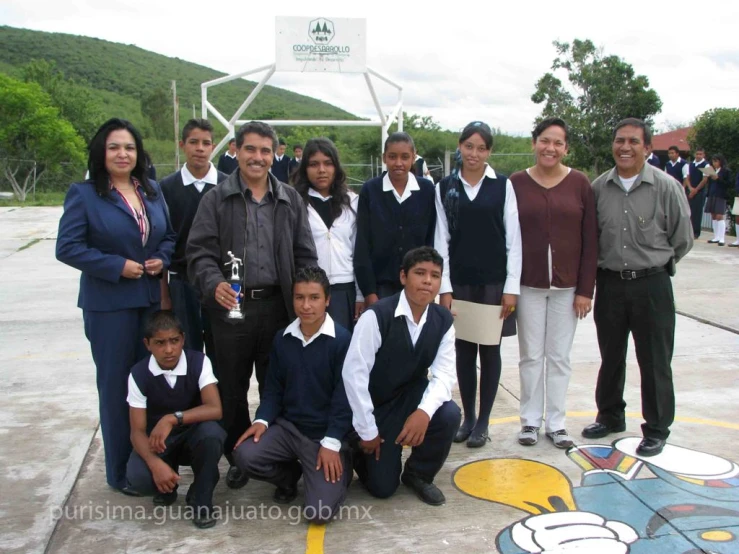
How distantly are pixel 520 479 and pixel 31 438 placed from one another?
117 inches

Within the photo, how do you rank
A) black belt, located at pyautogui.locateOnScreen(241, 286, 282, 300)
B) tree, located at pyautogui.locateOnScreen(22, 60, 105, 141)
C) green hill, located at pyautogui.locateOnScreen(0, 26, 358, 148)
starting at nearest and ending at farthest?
black belt, located at pyautogui.locateOnScreen(241, 286, 282, 300)
tree, located at pyautogui.locateOnScreen(22, 60, 105, 141)
green hill, located at pyautogui.locateOnScreen(0, 26, 358, 148)

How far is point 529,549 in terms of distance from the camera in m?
3.02

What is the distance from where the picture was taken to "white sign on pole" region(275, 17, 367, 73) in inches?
523

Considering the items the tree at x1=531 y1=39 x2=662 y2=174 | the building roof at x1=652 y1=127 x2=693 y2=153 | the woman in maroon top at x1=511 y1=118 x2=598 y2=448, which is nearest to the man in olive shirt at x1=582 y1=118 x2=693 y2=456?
the woman in maroon top at x1=511 y1=118 x2=598 y2=448

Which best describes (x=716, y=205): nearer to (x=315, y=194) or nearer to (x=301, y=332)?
(x=315, y=194)

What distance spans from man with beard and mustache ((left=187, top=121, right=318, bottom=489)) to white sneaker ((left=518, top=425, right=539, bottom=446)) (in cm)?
161

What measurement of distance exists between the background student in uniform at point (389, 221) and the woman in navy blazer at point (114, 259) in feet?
3.64

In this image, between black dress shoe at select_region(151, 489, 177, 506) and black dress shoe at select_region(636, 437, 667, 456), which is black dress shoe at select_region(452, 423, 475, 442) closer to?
black dress shoe at select_region(636, 437, 667, 456)

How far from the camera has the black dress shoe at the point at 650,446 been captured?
3971 millimetres

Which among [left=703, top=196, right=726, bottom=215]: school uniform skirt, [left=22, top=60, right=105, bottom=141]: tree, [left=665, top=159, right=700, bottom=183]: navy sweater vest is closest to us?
[left=703, top=196, right=726, bottom=215]: school uniform skirt

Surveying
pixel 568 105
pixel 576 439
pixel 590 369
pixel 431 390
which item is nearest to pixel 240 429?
pixel 431 390

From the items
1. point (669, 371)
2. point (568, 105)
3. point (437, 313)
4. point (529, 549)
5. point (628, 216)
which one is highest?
point (568, 105)

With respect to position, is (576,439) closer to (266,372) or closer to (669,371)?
(669,371)

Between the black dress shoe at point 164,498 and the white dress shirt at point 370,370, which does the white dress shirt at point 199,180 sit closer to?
the white dress shirt at point 370,370
